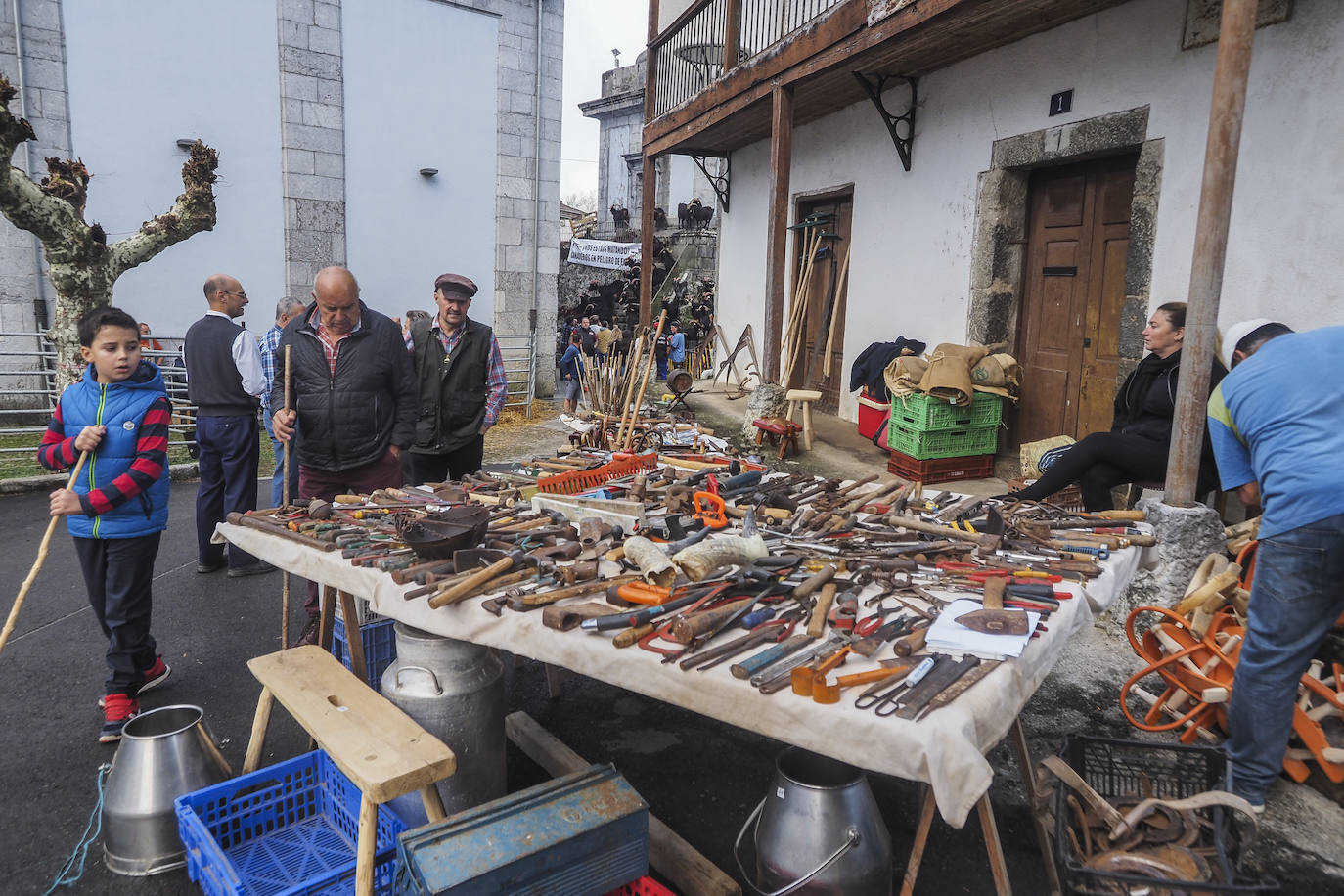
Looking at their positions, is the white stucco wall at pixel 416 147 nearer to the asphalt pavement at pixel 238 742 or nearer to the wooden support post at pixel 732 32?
the wooden support post at pixel 732 32

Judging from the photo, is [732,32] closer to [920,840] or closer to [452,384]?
[452,384]

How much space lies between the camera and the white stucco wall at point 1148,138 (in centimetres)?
497

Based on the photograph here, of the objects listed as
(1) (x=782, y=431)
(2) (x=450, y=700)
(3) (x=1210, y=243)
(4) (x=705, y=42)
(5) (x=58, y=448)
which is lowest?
(2) (x=450, y=700)

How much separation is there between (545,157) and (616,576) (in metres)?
13.0

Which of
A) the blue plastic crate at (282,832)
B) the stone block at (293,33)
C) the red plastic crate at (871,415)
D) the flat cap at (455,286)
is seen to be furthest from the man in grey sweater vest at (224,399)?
the stone block at (293,33)

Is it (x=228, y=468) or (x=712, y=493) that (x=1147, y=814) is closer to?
(x=712, y=493)

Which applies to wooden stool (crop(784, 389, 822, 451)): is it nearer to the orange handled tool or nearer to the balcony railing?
the balcony railing

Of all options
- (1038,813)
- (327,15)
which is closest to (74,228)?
(327,15)

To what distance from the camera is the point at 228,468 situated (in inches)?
214

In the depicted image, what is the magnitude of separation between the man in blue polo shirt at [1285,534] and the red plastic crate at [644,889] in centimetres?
214

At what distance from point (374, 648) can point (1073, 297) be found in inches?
248

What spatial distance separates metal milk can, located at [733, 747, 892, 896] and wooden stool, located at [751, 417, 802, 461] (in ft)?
19.8

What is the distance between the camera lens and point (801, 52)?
7.58 metres

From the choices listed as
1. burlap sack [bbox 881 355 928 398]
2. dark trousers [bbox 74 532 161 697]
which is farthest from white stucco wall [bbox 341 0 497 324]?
dark trousers [bbox 74 532 161 697]
